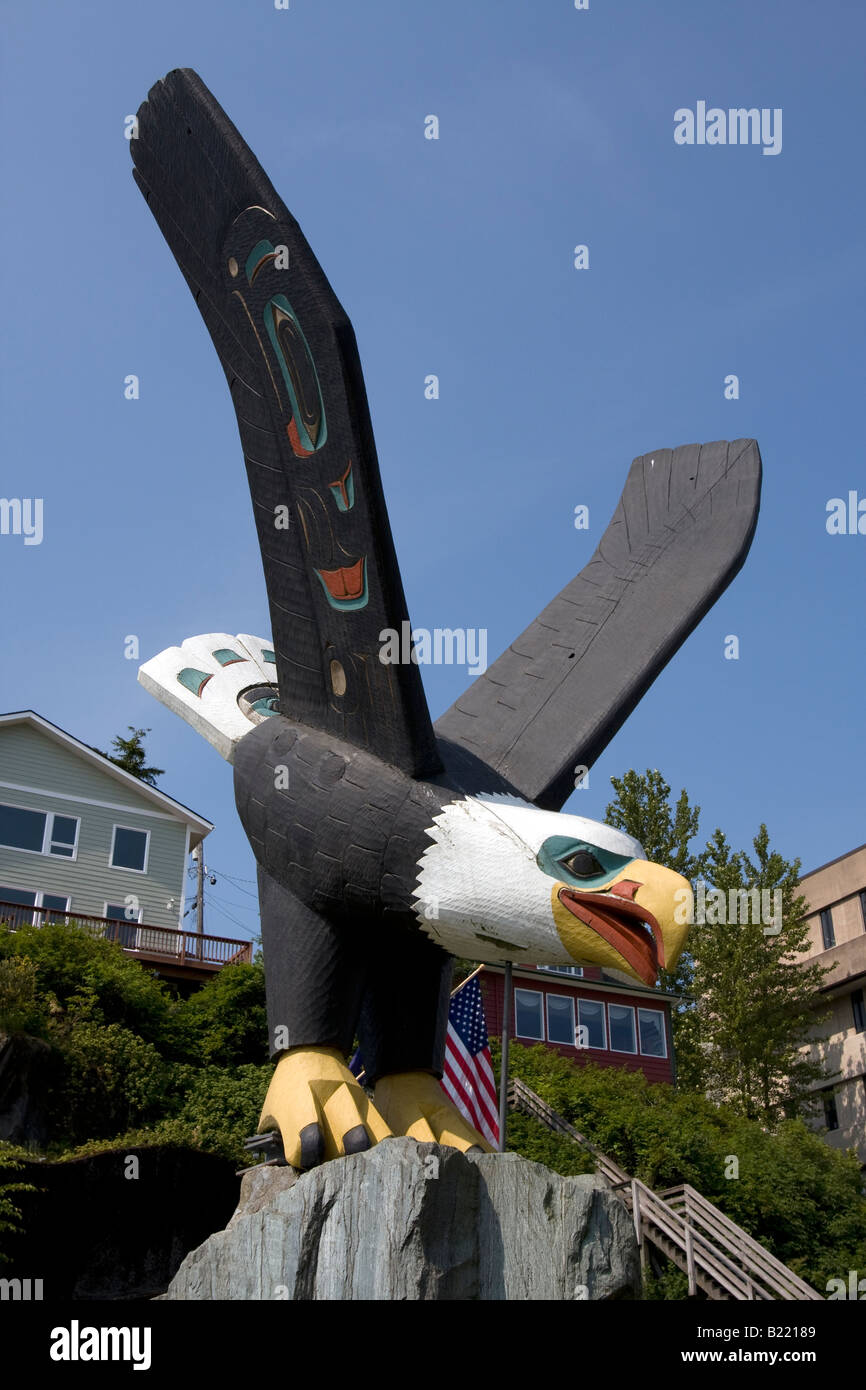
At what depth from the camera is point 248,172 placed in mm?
7016

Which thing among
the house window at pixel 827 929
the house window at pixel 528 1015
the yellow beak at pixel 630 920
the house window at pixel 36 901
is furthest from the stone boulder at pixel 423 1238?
the house window at pixel 827 929

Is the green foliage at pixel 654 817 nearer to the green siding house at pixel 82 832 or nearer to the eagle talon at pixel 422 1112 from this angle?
the green siding house at pixel 82 832

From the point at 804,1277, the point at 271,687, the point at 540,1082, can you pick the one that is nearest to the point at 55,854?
the point at 540,1082

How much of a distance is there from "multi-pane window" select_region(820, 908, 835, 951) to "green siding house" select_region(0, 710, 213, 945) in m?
14.7

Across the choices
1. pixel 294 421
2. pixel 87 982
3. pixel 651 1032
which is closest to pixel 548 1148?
pixel 87 982

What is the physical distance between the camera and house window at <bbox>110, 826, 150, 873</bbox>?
24.3 meters

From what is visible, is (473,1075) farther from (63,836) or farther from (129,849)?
(129,849)

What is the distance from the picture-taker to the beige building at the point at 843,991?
94.0 feet

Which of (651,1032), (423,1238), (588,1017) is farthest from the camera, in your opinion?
(651,1032)

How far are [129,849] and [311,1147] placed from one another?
18534 millimetres

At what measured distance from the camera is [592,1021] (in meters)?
24.8

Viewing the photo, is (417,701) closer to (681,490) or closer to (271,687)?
(271,687)

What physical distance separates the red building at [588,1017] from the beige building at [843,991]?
435 centimetres
